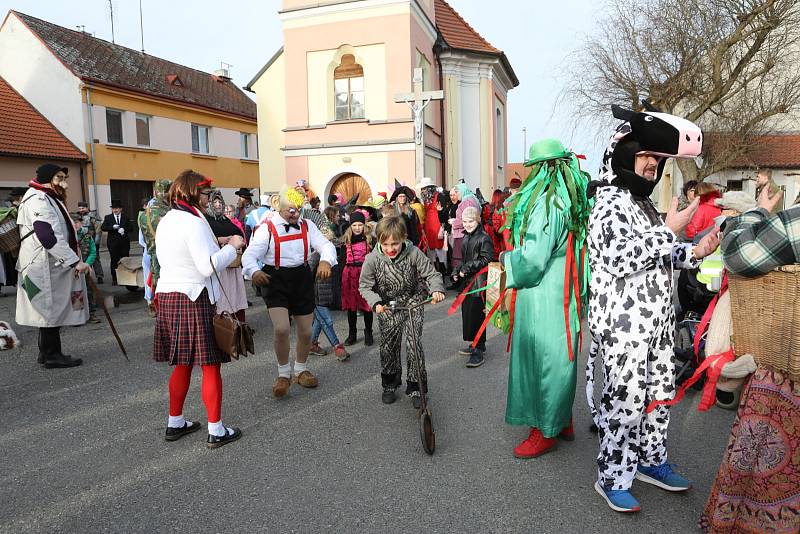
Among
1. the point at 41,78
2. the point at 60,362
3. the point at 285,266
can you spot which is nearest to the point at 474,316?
the point at 285,266

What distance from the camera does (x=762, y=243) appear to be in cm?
236

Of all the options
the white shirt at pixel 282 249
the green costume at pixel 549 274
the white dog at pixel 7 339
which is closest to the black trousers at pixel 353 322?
the white shirt at pixel 282 249

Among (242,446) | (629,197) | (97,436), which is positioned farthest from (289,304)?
(629,197)

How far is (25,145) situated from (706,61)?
23288 millimetres

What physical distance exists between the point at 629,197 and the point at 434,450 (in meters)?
2.12

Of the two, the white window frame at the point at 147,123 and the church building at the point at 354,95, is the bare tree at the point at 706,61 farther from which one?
the white window frame at the point at 147,123

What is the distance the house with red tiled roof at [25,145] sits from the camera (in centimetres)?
1975

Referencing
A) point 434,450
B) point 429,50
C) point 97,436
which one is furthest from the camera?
point 429,50

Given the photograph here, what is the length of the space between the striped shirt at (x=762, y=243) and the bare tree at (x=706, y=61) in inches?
680

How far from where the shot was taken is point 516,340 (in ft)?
12.2

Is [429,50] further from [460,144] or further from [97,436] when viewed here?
[97,436]

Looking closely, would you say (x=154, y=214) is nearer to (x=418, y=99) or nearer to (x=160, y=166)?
(x=418, y=99)

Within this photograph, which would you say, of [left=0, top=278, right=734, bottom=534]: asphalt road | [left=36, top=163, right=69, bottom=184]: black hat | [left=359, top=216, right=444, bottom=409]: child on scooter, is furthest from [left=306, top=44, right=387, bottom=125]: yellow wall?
[left=359, top=216, right=444, bottom=409]: child on scooter

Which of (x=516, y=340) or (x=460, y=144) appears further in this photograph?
(x=460, y=144)
